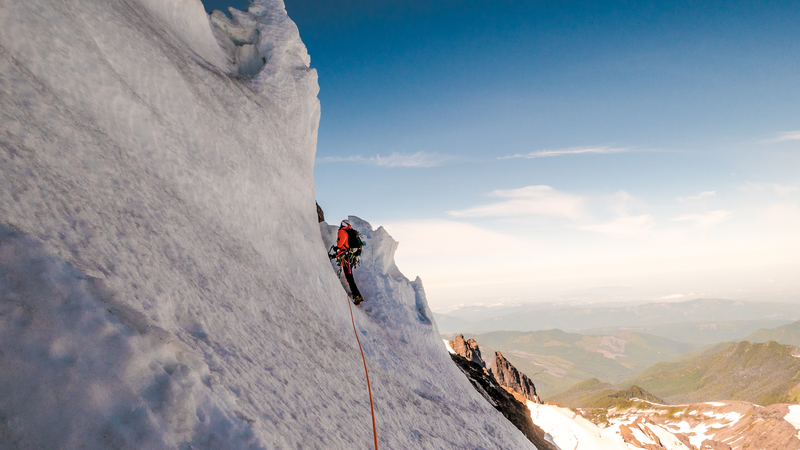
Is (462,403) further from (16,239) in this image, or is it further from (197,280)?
(16,239)

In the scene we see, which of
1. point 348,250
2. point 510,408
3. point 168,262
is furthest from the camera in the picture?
point 510,408

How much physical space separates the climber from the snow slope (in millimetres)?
1445

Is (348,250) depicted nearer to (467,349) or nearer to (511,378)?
(467,349)

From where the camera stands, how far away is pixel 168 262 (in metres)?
5.00

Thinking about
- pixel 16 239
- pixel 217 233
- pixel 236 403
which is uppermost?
pixel 217 233

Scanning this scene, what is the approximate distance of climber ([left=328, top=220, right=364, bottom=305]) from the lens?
590 inches

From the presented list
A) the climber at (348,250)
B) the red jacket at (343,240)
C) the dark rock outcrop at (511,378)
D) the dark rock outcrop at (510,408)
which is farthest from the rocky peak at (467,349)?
the red jacket at (343,240)

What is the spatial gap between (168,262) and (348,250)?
1030 centimetres

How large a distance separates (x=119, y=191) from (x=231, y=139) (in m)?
5.38

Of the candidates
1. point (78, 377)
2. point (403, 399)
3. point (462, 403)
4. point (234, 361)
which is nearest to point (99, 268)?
point (78, 377)

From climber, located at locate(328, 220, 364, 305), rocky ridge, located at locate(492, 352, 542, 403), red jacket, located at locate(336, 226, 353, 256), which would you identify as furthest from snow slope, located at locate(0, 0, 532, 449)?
rocky ridge, located at locate(492, 352, 542, 403)

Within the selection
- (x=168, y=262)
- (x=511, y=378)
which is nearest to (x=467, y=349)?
(x=511, y=378)

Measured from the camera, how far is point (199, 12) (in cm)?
1284

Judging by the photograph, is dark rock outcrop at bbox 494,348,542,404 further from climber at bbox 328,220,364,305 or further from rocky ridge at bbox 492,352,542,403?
climber at bbox 328,220,364,305
